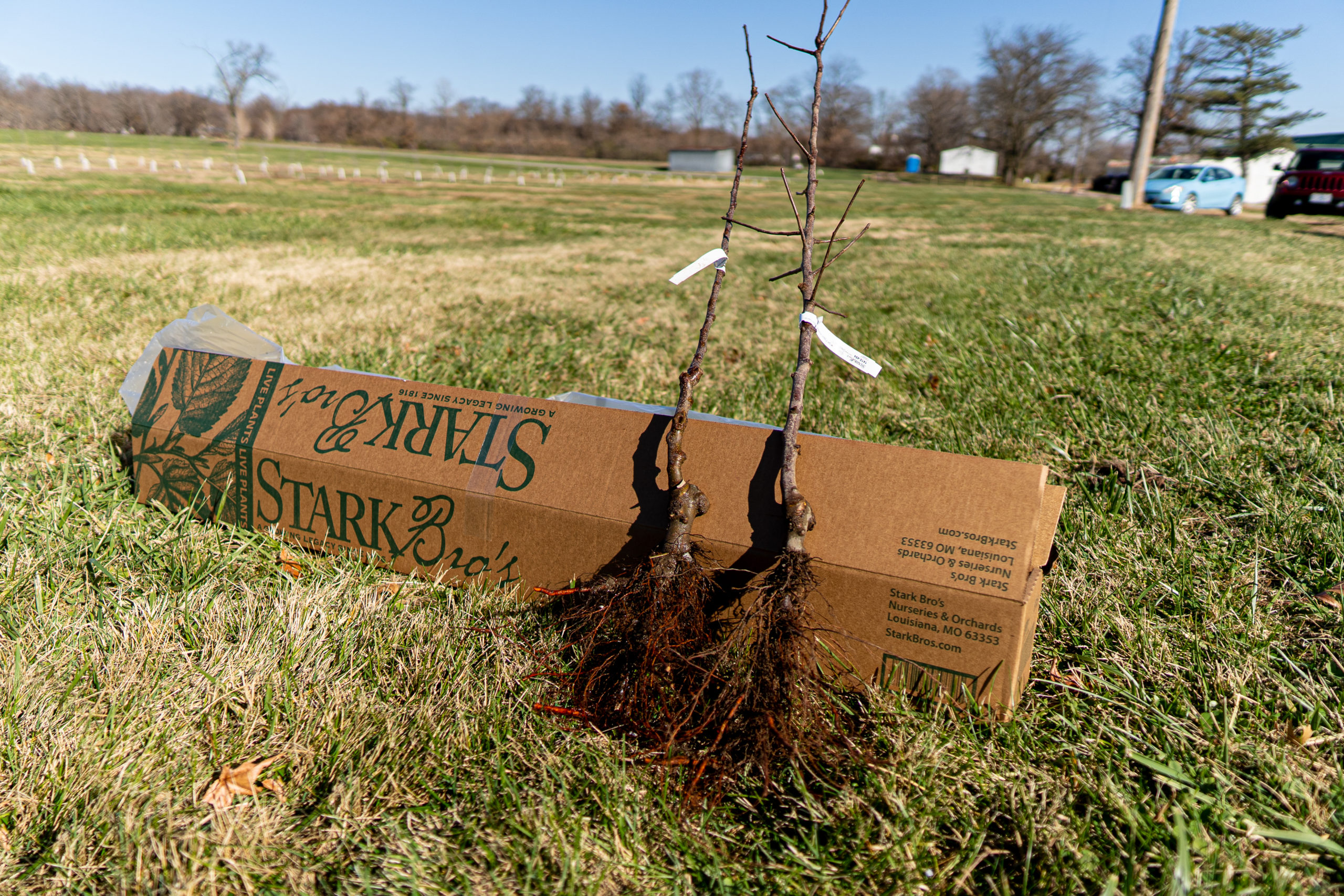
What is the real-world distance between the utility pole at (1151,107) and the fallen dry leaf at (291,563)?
27.7m

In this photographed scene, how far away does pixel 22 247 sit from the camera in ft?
25.6

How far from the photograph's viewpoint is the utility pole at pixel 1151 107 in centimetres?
2245

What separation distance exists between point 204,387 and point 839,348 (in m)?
2.00

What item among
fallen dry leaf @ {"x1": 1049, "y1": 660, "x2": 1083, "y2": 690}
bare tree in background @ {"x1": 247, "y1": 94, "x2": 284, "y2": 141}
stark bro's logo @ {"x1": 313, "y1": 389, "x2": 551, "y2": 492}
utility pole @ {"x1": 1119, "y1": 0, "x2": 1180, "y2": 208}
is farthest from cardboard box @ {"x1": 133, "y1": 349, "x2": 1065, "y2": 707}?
bare tree in background @ {"x1": 247, "y1": 94, "x2": 284, "y2": 141}

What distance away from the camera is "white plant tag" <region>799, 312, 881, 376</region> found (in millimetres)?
1524

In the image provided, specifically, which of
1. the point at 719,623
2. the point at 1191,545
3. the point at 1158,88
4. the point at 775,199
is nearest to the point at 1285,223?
the point at 1158,88

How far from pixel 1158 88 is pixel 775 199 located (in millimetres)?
13760

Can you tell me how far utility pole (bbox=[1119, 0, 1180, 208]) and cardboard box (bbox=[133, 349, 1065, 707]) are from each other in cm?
2712

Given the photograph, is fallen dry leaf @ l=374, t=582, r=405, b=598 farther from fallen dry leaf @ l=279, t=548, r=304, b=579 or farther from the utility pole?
the utility pole

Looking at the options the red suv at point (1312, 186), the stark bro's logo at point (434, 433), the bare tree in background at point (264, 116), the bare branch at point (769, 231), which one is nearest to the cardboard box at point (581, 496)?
the stark bro's logo at point (434, 433)

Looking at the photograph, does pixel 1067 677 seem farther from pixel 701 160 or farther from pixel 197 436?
pixel 701 160

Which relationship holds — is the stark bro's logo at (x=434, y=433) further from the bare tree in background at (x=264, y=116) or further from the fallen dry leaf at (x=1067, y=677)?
the bare tree in background at (x=264, y=116)

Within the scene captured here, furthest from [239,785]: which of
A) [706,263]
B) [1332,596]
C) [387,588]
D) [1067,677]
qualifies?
[1332,596]

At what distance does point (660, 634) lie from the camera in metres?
1.47
